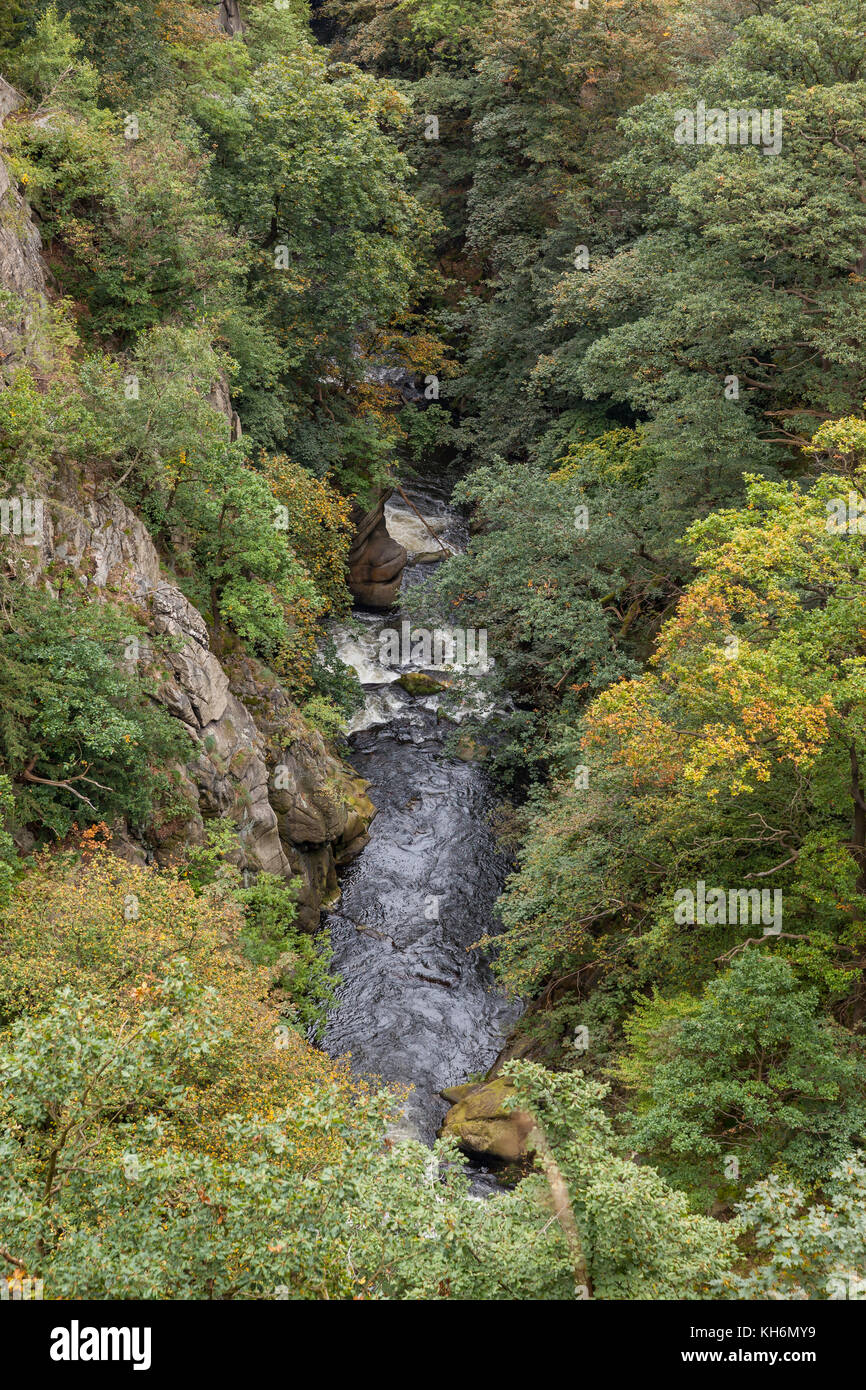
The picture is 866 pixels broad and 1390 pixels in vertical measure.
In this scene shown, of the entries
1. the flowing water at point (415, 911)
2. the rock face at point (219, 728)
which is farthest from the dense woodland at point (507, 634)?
the flowing water at point (415, 911)

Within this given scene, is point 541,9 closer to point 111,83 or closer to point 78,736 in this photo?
point 111,83

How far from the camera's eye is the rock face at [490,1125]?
17719 millimetres

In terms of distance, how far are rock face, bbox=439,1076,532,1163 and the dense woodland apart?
112cm

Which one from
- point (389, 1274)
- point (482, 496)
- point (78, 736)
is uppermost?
point (482, 496)

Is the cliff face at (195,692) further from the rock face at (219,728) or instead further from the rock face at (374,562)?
the rock face at (374,562)

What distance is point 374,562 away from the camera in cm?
3334

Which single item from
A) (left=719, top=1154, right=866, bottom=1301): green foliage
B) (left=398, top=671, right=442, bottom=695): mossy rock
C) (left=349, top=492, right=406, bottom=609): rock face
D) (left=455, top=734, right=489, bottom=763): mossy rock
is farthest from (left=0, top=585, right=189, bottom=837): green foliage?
(left=349, top=492, right=406, bottom=609): rock face

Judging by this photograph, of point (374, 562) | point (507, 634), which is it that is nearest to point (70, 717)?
point (507, 634)

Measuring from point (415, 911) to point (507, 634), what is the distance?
8.17 m

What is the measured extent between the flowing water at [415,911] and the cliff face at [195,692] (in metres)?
1.78

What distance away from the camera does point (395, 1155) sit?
8.80 metres

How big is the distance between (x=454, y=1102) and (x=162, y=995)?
11631 mm

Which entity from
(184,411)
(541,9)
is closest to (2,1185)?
(184,411)

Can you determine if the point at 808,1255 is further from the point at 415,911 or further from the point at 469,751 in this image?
the point at 469,751
